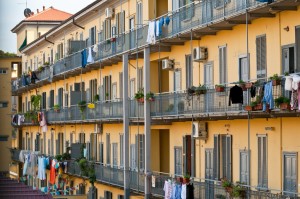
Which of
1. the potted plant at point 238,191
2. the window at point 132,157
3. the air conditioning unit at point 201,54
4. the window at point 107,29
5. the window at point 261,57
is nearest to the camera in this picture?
the potted plant at point 238,191

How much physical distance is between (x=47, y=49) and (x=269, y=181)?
39521 mm

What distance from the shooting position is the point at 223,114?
88.0 feet

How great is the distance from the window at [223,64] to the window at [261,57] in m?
2.82

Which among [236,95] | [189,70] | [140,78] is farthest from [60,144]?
[236,95]

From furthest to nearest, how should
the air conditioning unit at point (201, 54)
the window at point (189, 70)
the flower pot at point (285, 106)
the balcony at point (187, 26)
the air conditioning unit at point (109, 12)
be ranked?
the air conditioning unit at point (109, 12) → the window at point (189, 70) → the air conditioning unit at point (201, 54) → the balcony at point (187, 26) → the flower pot at point (285, 106)

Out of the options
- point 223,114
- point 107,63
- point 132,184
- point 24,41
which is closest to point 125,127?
point 132,184

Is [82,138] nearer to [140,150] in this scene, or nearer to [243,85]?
[140,150]

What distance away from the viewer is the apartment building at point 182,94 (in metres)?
24.1

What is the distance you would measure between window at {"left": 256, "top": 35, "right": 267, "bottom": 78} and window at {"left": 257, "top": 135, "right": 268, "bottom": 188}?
189 cm

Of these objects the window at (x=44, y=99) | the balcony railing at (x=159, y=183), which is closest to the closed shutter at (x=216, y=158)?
the balcony railing at (x=159, y=183)

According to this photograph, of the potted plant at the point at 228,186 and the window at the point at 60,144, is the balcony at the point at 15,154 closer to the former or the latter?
the window at the point at 60,144

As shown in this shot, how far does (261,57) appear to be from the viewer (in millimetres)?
25609

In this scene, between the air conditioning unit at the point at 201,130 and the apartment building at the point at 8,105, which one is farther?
the apartment building at the point at 8,105

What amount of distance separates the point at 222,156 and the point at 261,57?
481 cm
